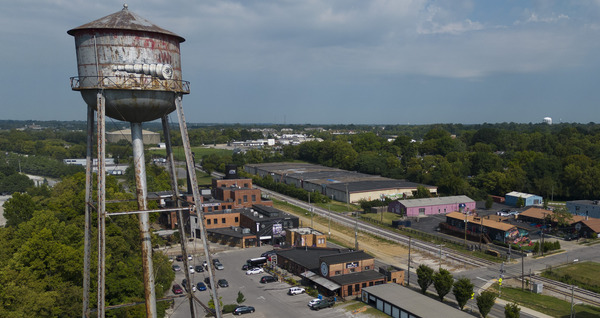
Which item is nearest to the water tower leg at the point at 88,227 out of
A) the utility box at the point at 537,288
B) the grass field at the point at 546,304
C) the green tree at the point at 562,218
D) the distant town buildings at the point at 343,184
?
the grass field at the point at 546,304

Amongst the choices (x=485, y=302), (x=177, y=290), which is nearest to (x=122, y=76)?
(x=177, y=290)

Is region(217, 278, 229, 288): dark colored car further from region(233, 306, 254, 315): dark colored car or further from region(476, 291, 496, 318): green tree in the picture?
region(476, 291, 496, 318): green tree

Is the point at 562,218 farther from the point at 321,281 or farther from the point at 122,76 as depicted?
the point at 122,76

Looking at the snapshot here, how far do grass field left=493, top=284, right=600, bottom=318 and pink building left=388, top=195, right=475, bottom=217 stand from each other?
34.4 m

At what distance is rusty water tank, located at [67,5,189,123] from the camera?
17000mm

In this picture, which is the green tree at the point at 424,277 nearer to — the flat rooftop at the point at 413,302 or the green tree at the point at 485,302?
the flat rooftop at the point at 413,302

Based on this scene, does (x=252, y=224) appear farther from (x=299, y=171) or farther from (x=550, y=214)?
(x=299, y=171)

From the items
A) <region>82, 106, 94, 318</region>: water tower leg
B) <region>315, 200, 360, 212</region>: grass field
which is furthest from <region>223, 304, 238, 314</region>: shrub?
<region>315, 200, 360, 212</region>: grass field

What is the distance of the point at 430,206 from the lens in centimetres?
7812

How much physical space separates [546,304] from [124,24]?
40977mm

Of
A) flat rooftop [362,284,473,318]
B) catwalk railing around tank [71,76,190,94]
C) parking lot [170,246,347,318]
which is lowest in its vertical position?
parking lot [170,246,347,318]

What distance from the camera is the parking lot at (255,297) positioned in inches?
1470

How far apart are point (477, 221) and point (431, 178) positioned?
3915 cm

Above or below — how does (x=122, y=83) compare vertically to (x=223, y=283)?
above
